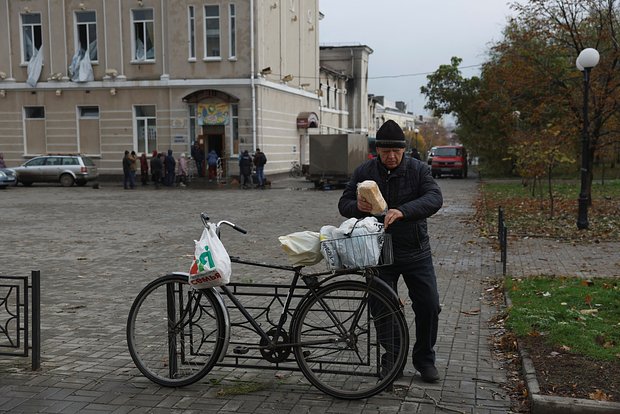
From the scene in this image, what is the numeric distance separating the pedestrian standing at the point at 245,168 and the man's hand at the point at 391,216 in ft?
93.6

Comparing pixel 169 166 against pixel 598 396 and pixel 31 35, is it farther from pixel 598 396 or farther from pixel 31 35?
pixel 598 396

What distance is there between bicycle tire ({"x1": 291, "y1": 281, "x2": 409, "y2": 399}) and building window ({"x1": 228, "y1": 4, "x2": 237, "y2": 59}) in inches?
1255

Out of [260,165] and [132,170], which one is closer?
[260,165]

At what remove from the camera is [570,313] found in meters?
6.84

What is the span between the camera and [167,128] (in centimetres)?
3647

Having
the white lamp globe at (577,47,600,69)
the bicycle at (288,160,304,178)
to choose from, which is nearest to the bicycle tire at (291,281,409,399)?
the white lamp globe at (577,47,600,69)

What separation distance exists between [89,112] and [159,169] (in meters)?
6.95

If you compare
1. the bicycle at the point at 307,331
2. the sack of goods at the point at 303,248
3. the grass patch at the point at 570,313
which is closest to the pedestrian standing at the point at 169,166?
the grass patch at the point at 570,313

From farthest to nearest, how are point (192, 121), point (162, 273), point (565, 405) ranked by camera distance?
point (192, 121) < point (162, 273) < point (565, 405)

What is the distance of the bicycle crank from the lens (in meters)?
5.08

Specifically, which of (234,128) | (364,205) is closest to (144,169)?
(234,128)

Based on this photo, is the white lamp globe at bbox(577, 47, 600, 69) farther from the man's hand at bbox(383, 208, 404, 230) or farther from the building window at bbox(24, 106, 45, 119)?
the building window at bbox(24, 106, 45, 119)

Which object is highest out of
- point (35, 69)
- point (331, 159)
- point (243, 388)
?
point (35, 69)

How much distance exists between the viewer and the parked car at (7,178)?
32.5 m
